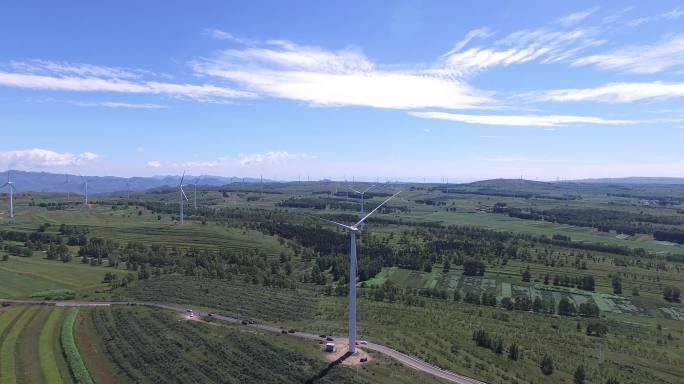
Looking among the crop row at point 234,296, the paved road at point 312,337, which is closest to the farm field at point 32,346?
the paved road at point 312,337

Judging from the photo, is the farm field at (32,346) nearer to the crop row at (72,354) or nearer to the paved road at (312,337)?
the crop row at (72,354)

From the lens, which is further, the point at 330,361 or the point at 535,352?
the point at 535,352

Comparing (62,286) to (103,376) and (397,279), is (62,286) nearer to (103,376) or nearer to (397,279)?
(103,376)

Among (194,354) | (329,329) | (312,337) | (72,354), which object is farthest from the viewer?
(329,329)

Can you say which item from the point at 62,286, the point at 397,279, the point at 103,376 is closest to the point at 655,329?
the point at 397,279

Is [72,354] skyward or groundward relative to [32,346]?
skyward

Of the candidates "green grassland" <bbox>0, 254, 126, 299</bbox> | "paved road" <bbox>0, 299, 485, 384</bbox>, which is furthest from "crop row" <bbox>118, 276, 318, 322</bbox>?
"green grassland" <bbox>0, 254, 126, 299</bbox>

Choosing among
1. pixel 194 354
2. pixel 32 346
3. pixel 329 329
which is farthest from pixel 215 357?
pixel 32 346

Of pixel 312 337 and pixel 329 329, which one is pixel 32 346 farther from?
pixel 329 329

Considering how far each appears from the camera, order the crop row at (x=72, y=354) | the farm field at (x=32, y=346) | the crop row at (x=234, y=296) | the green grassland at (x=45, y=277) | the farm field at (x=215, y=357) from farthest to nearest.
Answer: the green grassland at (x=45, y=277), the crop row at (x=234, y=296), the farm field at (x=32, y=346), the crop row at (x=72, y=354), the farm field at (x=215, y=357)

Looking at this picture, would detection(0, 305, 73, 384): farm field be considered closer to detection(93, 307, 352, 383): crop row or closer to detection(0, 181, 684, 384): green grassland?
detection(0, 181, 684, 384): green grassland

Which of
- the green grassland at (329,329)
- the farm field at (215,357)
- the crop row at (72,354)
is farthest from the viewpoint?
the green grassland at (329,329)
